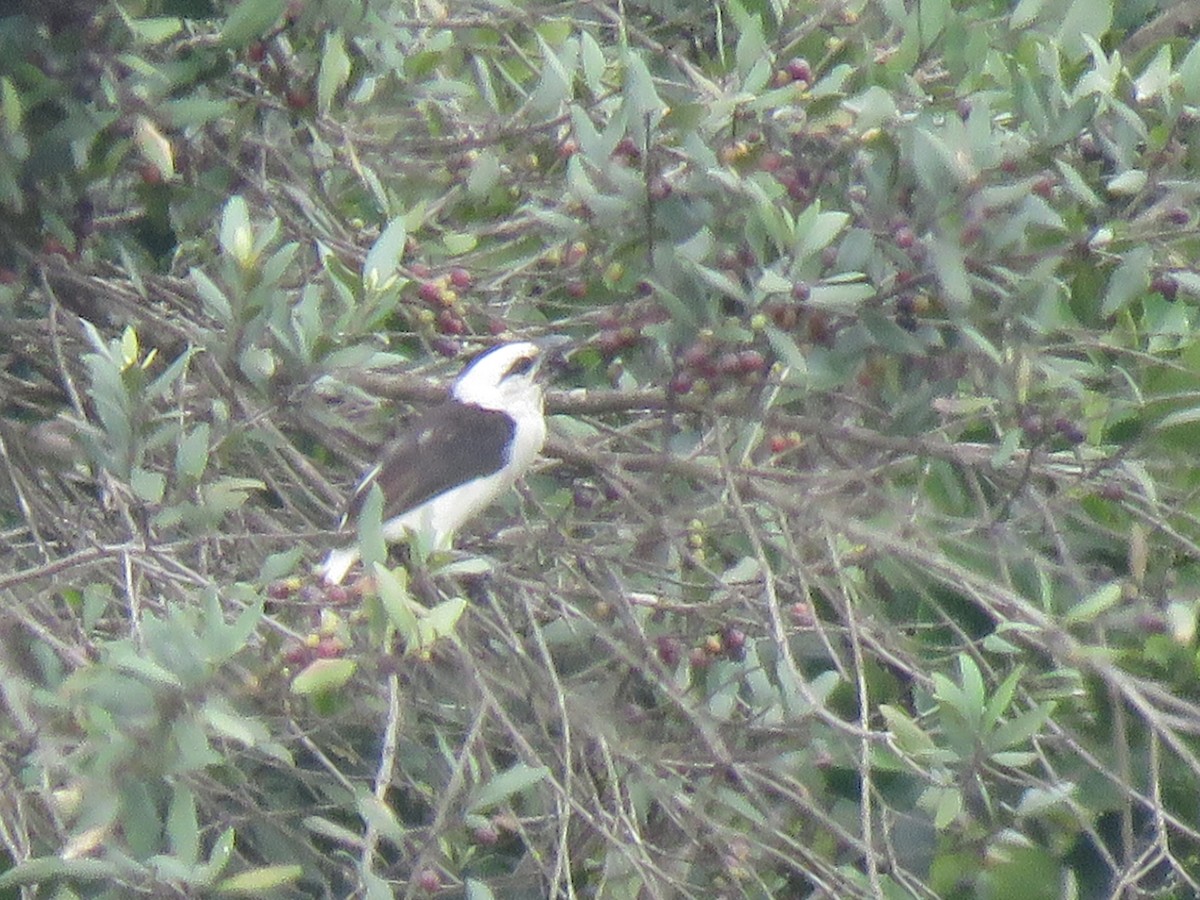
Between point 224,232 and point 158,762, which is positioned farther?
point 224,232

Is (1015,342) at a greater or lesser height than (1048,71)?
lesser

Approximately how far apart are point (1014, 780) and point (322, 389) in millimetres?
1444

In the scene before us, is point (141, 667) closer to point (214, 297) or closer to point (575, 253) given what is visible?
point (214, 297)

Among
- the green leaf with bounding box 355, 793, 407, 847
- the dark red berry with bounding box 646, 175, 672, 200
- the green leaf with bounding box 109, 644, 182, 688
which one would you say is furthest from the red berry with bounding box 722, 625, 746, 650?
the green leaf with bounding box 109, 644, 182, 688

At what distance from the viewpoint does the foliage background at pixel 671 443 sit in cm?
345

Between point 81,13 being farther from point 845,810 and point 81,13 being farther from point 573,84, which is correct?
point 845,810

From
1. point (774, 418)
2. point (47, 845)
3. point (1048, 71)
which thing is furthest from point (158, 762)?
point (1048, 71)

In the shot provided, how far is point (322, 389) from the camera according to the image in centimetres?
395

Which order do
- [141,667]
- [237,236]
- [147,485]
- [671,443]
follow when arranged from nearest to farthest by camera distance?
→ [141,667] → [147,485] → [237,236] → [671,443]

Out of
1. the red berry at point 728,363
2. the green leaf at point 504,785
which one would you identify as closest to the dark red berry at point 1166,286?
the red berry at point 728,363

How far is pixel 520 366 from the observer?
4785 millimetres

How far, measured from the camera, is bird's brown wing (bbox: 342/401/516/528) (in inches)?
189

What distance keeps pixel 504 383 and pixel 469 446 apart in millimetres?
241

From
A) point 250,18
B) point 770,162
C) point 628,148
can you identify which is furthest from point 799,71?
point 250,18
